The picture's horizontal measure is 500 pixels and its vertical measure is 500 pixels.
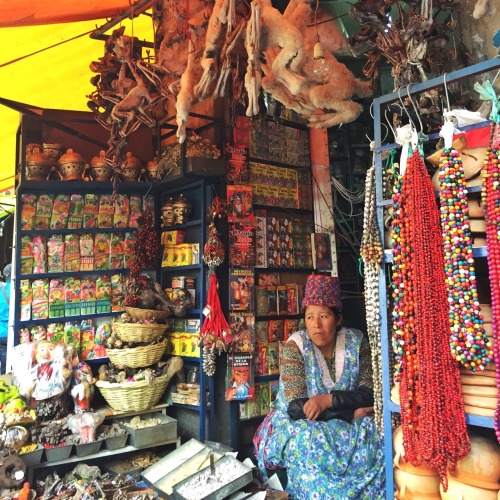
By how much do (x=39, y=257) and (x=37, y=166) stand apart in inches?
26.0

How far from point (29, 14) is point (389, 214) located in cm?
212

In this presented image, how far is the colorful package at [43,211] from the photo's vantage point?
352 cm

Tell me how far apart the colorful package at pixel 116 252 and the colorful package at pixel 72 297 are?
11.5 inches

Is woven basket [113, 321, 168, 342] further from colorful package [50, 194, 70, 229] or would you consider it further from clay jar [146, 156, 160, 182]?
clay jar [146, 156, 160, 182]

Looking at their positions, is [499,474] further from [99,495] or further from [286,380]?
[99,495]

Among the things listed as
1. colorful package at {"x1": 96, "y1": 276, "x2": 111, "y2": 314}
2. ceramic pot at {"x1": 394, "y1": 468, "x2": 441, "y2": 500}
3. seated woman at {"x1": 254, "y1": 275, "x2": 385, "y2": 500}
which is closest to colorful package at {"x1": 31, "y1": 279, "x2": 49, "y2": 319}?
colorful package at {"x1": 96, "y1": 276, "x2": 111, "y2": 314}

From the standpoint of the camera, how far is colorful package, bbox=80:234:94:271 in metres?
3.62

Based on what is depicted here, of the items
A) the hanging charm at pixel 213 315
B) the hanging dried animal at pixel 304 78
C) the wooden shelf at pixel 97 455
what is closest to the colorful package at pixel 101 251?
the hanging charm at pixel 213 315

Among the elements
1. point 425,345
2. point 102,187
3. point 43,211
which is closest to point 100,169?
point 102,187

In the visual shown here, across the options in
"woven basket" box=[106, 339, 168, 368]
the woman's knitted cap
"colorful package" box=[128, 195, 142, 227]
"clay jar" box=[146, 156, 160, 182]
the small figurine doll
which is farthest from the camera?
"colorful package" box=[128, 195, 142, 227]

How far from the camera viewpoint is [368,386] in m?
2.78

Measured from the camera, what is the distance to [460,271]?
137cm

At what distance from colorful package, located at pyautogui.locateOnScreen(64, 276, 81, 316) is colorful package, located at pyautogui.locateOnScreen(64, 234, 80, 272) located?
84mm

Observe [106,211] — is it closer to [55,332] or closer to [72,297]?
[72,297]
